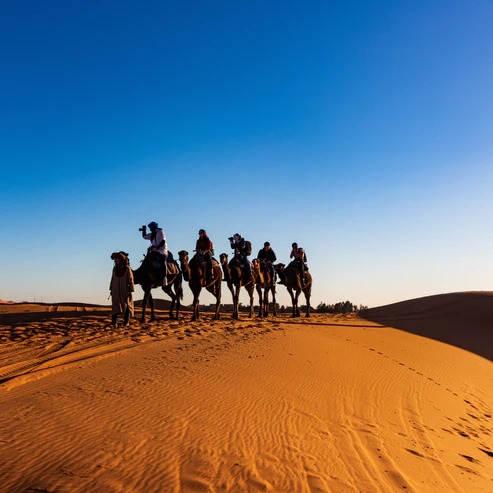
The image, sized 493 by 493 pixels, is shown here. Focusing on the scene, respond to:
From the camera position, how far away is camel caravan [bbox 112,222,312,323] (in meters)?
15.6

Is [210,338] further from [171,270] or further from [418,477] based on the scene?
[418,477]

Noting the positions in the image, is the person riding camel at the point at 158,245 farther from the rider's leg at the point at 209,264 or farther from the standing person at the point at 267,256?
the standing person at the point at 267,256

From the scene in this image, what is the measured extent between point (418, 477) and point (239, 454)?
6.44 ft

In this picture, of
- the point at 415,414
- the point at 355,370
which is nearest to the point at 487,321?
the point at 355,370

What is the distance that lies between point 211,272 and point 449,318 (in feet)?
47.7

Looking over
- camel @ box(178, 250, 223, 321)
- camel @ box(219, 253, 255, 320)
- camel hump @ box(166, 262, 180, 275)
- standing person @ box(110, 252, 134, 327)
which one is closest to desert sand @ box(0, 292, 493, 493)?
standing person @ box(110, 252, 134, 327)

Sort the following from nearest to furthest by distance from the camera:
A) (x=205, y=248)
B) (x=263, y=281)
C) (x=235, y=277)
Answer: (x=205, y=248) → (x=235, y=277) → (x=263, y=281)

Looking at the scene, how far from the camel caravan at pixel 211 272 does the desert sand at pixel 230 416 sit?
11.0 ft

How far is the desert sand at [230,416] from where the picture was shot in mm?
Result: 4086

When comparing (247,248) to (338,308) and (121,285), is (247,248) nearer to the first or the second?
(121,285)

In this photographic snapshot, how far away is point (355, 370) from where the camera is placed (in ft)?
32.4

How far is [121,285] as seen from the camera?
553 inches

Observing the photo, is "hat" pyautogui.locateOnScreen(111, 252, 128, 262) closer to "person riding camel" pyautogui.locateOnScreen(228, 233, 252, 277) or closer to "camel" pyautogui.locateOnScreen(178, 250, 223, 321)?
"camel" pyautogui.locateOnScreen(178, 250, 223, 321)

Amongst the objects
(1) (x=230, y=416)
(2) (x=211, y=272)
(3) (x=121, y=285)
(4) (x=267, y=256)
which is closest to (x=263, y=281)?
(4) (x=267, y=256)
